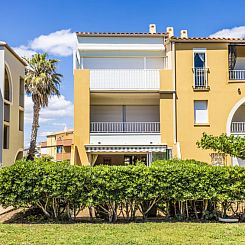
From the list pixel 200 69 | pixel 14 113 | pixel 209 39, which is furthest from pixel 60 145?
pixel 209 39

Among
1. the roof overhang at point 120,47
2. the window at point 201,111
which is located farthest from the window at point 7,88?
the window at point 201,111

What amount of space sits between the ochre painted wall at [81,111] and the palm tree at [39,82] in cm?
1556

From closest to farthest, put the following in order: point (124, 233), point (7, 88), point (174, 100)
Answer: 1. point (124, 233)
2. point (174, 100)
3. point (7, 88)

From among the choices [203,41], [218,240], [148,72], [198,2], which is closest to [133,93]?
[148,72]

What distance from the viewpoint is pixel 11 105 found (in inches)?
1355

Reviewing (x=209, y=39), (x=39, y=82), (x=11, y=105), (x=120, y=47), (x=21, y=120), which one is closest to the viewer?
(x=209, y=39)

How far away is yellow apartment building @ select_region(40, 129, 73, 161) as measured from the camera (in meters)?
67.2

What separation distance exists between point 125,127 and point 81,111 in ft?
14.7

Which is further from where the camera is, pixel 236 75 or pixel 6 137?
pixel 6 137

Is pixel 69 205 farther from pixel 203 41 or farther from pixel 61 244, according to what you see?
pixel 203 41

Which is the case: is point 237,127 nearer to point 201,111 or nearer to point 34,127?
point 201,111

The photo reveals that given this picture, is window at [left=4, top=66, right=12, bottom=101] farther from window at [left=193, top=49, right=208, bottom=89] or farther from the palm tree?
window at [left=193, top=49, right=208, bottom=89]

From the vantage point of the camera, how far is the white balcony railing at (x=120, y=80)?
3075 cm

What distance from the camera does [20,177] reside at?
14.0m
